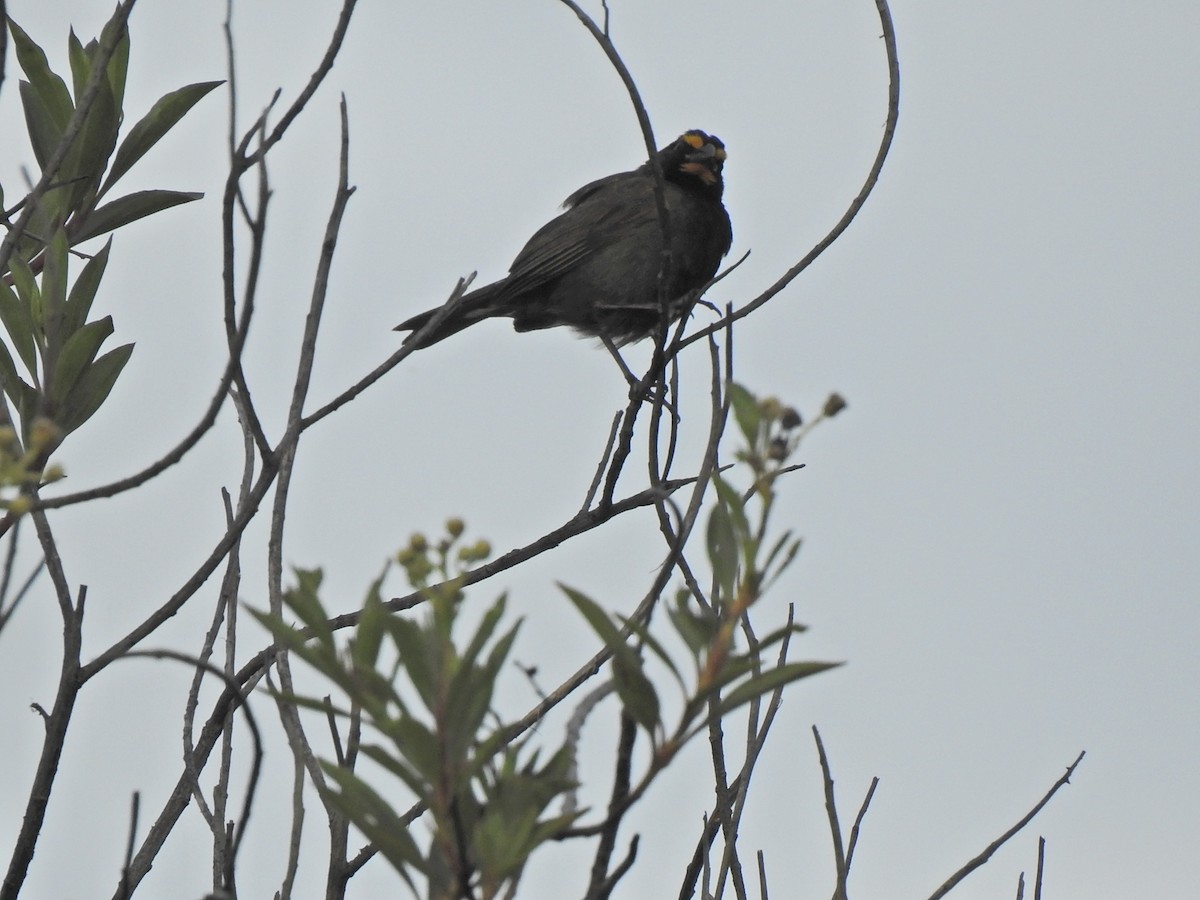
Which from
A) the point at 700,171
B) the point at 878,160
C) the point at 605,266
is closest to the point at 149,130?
the point at 878,160

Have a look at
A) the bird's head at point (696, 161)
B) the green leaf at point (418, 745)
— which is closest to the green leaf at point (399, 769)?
the green leaf at point (418, 745)

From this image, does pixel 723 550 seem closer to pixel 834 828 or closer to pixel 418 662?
pixel 418 662

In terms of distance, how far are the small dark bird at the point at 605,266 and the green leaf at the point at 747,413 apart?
18.0 ft

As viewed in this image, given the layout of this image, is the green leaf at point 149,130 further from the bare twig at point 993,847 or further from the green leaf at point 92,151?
the bare twig at point 993,847

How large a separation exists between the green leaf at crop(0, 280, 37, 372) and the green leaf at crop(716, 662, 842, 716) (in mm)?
Answer: 1717

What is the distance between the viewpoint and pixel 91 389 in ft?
8.59

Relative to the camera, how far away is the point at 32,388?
8.65 feet

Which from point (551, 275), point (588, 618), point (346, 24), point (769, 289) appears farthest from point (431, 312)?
point (588, 618)

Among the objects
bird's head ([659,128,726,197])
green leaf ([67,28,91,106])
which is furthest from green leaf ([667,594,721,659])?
bird's head ([659,128,726,197])

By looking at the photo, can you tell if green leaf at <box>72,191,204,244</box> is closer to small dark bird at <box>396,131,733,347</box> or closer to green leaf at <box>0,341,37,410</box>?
green leaf at <box>0,341,37,410</box>

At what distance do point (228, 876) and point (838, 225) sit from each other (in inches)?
74.2

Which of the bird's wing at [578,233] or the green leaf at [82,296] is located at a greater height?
the bird's wing at [578,233]

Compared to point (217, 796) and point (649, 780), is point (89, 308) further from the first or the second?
point (649, 780)

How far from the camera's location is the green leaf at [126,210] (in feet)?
9.48
